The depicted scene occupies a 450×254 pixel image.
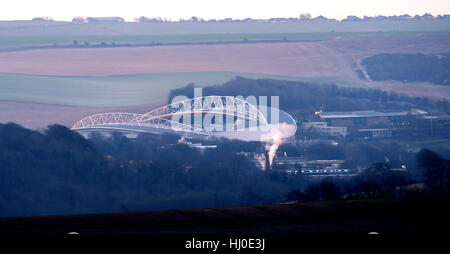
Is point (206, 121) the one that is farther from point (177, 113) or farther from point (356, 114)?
point (356, 114)

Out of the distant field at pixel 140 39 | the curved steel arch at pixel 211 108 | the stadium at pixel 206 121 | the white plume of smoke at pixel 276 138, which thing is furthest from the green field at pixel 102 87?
the white plume of smoke at pixel 276 138

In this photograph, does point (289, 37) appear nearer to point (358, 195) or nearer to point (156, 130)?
point (156, 130)

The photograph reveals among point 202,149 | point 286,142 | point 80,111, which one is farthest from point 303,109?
point 80,111

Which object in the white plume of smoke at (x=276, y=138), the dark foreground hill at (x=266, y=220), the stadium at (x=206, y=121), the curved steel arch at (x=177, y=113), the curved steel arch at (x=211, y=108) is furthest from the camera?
the curved steel arch at (x=211, y=108)

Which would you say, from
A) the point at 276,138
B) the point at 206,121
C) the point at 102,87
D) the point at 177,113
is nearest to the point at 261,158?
the point at 276,138

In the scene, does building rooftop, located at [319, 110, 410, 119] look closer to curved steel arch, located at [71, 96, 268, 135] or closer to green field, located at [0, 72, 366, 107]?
curved steel arch, located at [71, 96, 268, 135]

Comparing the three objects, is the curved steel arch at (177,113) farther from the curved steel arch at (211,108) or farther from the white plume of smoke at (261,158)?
the white plume of smoke at (261,158)

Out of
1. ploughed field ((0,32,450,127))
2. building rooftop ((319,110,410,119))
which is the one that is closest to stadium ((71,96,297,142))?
ploughed field ((0,32,450,127))
